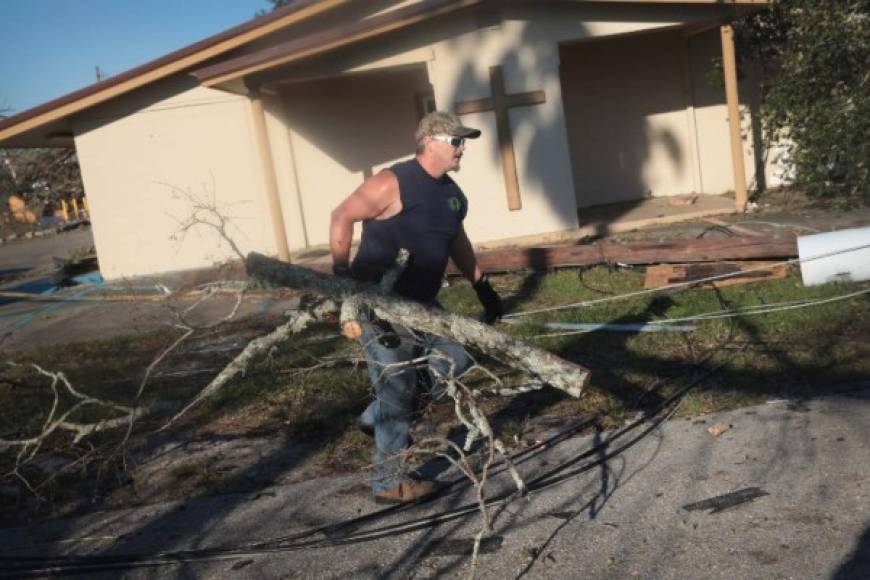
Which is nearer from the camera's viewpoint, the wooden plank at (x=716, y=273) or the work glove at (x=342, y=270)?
the work glove at (x=342, y=270)

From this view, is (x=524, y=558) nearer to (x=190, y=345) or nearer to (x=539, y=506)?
(x=539, y=506)

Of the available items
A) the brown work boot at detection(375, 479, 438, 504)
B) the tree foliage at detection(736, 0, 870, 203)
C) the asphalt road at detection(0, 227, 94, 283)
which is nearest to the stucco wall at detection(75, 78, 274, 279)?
the asphalt road at detection(0, 227, 94, 283)

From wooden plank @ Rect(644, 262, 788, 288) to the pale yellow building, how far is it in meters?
3.88

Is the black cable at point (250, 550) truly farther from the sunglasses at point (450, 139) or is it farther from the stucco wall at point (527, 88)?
the stucco wall at point (527, 88)

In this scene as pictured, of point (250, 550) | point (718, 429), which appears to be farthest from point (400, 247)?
point (718, 429)

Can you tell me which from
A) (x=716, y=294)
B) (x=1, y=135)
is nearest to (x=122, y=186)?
(x=1, y=135)

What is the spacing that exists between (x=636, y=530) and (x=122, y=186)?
41.1 ft

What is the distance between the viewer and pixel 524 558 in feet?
12.4

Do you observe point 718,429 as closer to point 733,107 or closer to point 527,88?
point 527,88

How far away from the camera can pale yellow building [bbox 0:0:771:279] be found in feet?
40.1

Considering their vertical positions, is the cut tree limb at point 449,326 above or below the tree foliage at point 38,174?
below

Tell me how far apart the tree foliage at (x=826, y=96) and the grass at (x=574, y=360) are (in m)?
3.81

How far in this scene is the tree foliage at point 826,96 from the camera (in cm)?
1104

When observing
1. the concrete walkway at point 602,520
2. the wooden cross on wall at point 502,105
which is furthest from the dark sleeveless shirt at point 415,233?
the wooden cross on wall at point 502,105
